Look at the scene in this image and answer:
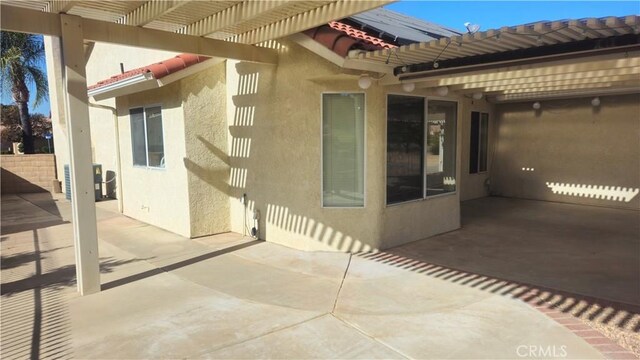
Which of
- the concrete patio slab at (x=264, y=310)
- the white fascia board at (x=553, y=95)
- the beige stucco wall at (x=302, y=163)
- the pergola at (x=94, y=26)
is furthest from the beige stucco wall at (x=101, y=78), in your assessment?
the white fascia board at (x=553, y=95)

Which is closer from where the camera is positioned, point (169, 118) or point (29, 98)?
point (169, 118)

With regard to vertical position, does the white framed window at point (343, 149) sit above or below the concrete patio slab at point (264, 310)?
above

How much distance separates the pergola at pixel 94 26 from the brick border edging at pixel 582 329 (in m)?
4.31

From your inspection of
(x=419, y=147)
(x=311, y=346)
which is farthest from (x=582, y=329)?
(x=419, y=147)

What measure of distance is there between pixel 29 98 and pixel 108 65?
1234 centimetres

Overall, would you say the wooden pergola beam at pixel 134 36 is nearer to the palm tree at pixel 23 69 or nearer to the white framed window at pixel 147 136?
the white framed window at pixel 147 136

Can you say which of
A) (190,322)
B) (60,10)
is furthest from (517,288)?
(60,10)

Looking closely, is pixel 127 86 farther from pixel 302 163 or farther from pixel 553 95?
pixel 553 95

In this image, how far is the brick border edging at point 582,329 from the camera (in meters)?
4.06

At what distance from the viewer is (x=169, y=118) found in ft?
29.8

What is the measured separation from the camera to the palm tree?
20.7 metres

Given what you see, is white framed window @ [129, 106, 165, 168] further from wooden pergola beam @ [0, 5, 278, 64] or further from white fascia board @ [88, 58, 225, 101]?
wooden pergola beam @ [0, 5, 278, 64]

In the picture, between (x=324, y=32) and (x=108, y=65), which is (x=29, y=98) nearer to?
(x=108, y=65)

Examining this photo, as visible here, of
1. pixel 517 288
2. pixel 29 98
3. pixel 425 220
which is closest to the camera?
pixel 517 288
